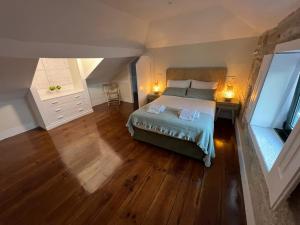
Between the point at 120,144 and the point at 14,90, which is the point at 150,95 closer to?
the point at 120,144

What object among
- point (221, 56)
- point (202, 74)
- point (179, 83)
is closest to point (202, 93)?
point (202, 74)

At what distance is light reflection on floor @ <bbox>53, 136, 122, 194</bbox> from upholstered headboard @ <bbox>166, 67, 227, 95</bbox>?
249 centimetres

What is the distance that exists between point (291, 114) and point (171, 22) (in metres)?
2.53

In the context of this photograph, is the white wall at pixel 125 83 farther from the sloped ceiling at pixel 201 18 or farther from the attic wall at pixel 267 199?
the attic wall at pixel 267 199

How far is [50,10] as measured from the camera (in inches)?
57.5

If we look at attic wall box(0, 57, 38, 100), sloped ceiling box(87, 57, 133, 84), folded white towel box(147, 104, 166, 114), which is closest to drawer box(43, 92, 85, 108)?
attic wall box(0, 57, 38, 100)

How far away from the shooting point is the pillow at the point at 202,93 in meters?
2.99

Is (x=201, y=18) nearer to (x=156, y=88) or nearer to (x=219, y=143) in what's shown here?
(x=156, y=88)

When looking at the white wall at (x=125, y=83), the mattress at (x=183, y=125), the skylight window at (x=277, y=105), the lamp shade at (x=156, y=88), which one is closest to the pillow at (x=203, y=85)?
the mattress at (x=183, y=125)

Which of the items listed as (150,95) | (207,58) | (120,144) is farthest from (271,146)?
(150,95)

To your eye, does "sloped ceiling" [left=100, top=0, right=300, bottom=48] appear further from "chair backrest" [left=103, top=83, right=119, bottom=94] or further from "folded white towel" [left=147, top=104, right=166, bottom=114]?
"chair backrest" [left=103, top=83, right=119, bottom=94]

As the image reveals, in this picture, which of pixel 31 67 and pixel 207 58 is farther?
pixel 207 58

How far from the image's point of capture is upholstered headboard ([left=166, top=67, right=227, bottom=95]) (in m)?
3.07

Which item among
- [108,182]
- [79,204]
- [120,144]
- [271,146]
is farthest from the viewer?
[120,144]
